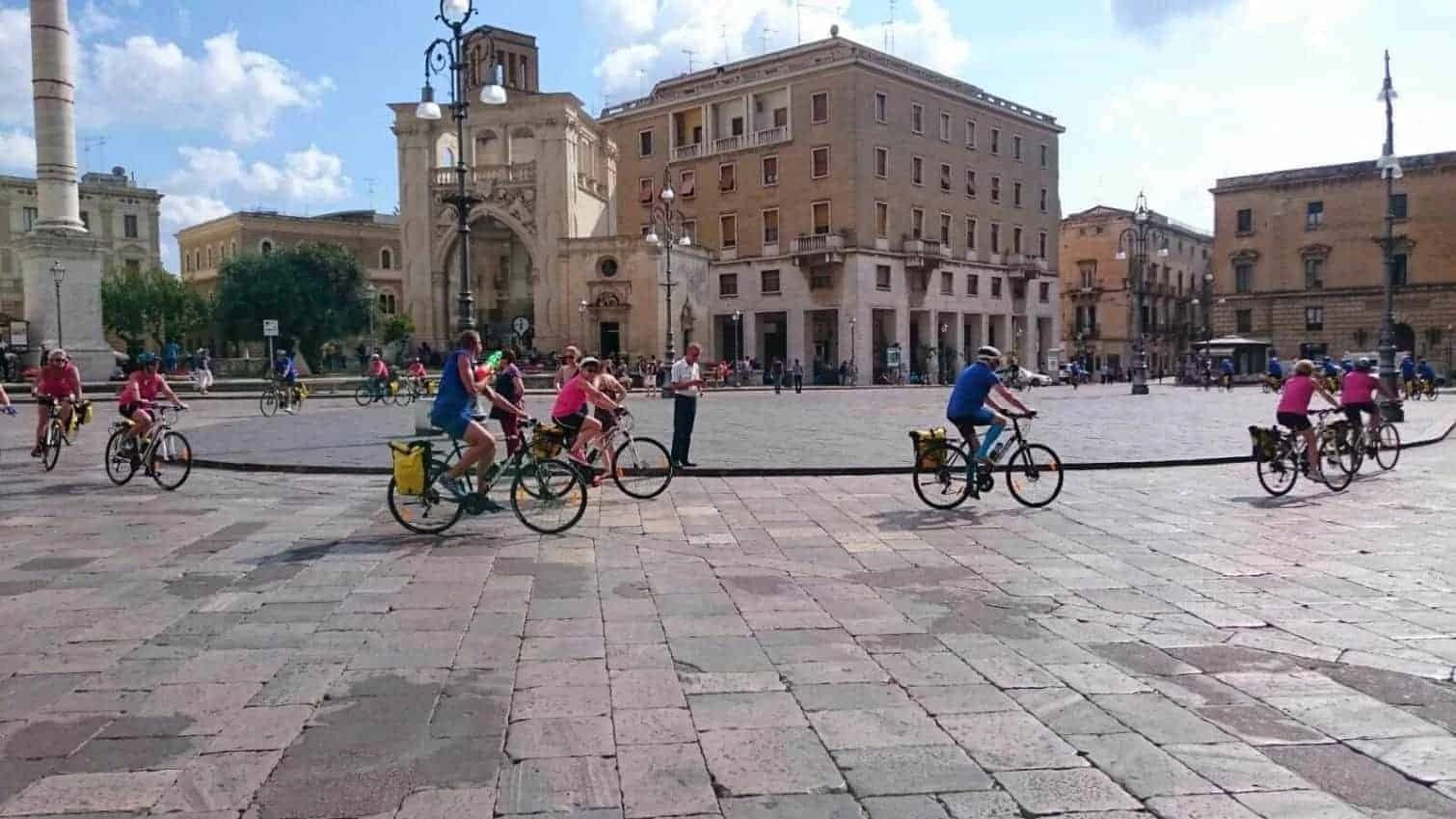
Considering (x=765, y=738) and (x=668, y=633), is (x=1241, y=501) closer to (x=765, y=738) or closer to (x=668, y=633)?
(x=668, y=633)

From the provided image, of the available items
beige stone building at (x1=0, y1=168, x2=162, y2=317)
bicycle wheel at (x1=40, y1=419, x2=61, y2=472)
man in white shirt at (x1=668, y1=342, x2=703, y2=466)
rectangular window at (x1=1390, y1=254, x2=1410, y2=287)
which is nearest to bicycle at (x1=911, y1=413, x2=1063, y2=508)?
man in white shirt at (x1=668, y1=342, x2=703, y2=466)

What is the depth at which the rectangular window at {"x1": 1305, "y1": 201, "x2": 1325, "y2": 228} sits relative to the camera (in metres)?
62.3

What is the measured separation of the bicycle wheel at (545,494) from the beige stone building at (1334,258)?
61047 millimetres

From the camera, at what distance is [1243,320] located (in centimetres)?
6600

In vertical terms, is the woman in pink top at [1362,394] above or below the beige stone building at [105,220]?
below

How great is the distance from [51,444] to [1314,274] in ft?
222

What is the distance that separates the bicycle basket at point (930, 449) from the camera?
32.1 feet

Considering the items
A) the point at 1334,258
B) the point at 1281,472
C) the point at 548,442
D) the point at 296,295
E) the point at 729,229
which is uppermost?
the point at 729,229

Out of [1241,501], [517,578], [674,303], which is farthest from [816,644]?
[674,303]

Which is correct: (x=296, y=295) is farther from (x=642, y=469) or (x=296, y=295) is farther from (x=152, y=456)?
(x=642, y=469)

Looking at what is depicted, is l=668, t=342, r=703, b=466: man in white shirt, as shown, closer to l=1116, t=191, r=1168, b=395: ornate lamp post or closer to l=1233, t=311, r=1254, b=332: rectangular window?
l=1116, t=191, r=1168, b=395: ornate lamp post

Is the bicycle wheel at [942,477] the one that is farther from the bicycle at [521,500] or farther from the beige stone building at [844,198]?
the beige stone building at [844,198]

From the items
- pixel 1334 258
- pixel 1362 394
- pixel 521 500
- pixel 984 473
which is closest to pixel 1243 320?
pixel 1334 258

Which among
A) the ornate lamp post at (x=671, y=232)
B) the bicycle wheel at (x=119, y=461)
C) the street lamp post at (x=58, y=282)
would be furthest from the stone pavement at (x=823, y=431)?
the ornate lamp post at (x=671, y=232)
